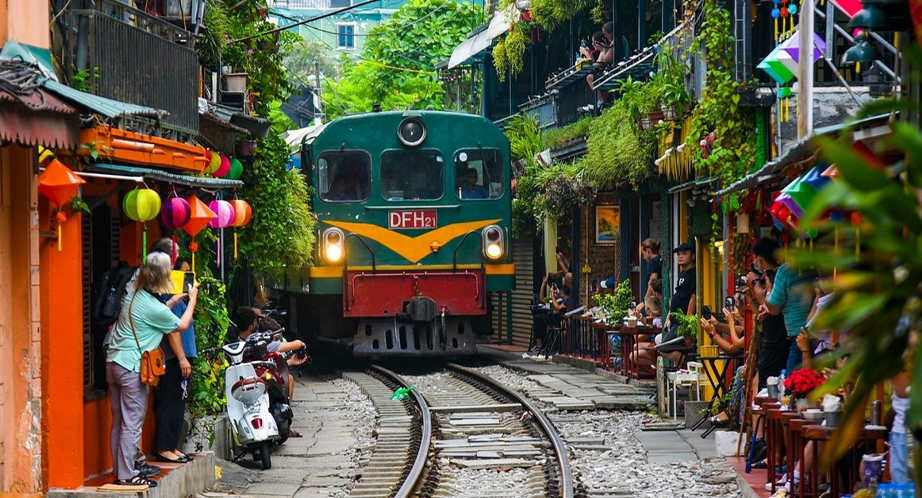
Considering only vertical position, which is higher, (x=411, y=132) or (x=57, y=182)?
(x=411, y=132)

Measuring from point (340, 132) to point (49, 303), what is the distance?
10535mm

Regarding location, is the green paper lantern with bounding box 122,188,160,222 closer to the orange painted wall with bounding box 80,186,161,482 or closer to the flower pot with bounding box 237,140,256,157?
the orange painted wall with bounding box 80,186,161,482

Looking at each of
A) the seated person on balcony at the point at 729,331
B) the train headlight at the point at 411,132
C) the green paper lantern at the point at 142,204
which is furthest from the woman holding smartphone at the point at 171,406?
the train headlight at the point at 411,132

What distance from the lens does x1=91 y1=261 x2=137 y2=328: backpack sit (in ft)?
26.3

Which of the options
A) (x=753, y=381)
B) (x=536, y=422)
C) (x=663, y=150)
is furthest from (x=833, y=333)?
(x=663, y=150)

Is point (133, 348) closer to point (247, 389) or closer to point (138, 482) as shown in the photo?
point (138, 482)

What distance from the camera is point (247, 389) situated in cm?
980

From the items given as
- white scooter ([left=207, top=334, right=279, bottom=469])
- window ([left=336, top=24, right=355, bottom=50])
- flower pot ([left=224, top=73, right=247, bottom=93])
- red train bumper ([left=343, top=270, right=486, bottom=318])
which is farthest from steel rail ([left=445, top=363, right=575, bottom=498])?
window ([left=336, top=24, right=355, bottom=50])

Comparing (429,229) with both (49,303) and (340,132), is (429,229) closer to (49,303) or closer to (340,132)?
(340,132)

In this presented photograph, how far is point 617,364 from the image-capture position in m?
16.5

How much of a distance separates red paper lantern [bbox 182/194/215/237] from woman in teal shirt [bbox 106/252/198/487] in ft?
3.83

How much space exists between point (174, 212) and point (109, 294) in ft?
2.94

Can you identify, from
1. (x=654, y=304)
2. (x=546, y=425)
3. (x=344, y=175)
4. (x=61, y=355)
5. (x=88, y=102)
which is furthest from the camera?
(x=344, y=175)

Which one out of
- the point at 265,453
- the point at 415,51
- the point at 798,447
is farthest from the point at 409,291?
the point at 415,51
